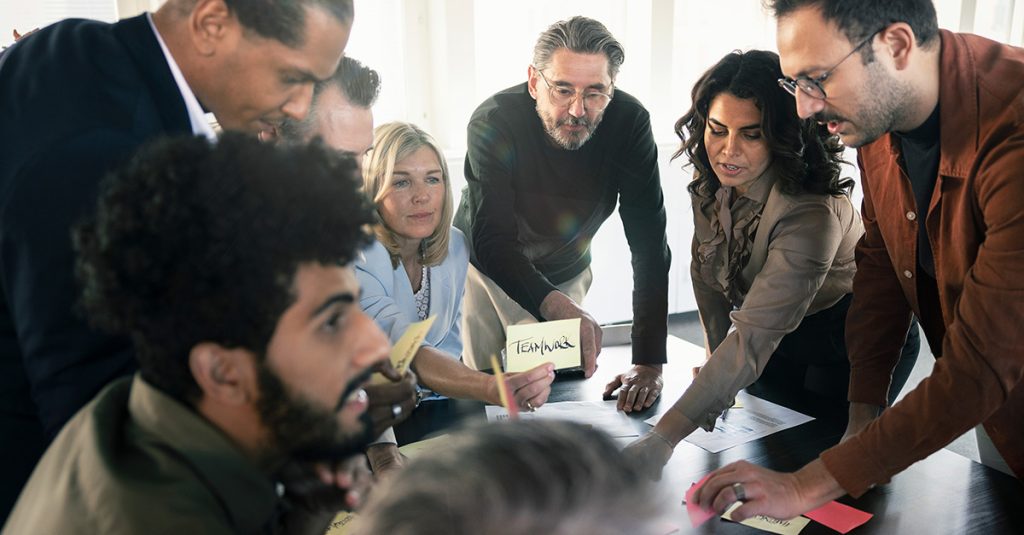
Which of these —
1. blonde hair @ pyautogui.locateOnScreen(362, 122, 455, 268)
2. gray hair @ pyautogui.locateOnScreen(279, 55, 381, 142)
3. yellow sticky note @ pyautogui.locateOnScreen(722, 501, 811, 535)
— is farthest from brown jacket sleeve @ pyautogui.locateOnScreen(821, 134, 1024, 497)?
gray hair @ pyautogui.locateOnScreen(279, 55, 381, 142)

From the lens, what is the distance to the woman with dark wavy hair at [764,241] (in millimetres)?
1816

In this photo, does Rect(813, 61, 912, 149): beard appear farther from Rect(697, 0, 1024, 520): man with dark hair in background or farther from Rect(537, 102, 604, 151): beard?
Rect(537, 102, 604, 151): beard

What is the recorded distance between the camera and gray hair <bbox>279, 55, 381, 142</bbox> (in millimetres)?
1884

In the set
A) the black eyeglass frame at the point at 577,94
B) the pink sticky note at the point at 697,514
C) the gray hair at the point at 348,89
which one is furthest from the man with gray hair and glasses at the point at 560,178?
the pink sticky note at the point at 697,514

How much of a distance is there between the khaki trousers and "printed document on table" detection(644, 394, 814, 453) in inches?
45.1

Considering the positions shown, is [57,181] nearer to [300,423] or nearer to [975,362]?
[300,423]

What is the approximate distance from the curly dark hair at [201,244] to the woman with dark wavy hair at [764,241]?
3.41 ft

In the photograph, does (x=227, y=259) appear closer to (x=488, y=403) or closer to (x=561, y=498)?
(x=561, y=498)

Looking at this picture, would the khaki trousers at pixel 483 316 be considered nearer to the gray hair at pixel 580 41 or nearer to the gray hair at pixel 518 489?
the gray hair at pixel 580 41

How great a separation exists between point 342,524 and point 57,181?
2.54 feet

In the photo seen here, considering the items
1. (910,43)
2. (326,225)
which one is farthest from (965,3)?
(326,225)

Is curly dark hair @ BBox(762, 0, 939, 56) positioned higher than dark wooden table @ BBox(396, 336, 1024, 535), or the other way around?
curly dark hair @ BBox(762, 0, 939, 56)

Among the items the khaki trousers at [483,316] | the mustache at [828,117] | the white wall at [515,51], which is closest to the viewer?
the mustache at [828,117]

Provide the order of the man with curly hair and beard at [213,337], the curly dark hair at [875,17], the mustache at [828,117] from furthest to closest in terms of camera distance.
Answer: the mustache at [828,117]
the curly dark hair at [875,17]
the man with curly hair and beard at [213,337]
